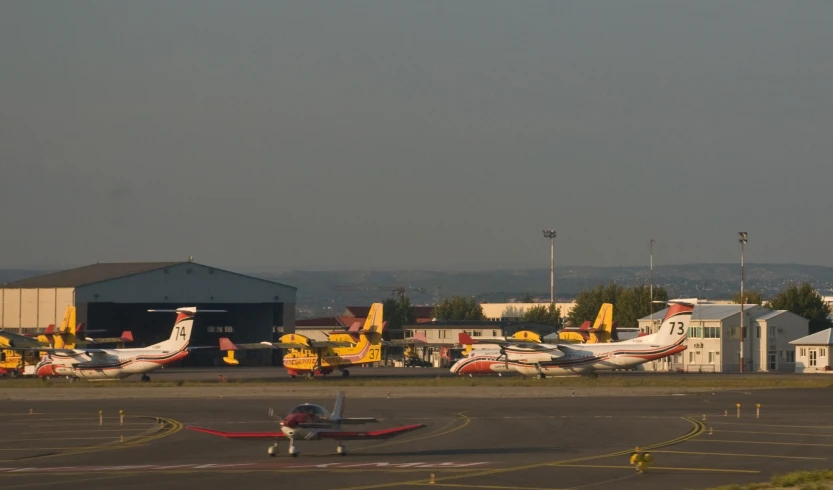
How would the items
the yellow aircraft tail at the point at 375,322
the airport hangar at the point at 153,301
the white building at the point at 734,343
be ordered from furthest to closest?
the airport hangar at the point at 153,301 → the white building at the point at 734,343 → the yellow aircraft tail at the point at 375,322

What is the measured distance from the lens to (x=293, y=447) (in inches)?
1125

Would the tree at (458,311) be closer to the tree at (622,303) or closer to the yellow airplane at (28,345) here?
the tree at (622,303)

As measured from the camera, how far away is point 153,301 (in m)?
106

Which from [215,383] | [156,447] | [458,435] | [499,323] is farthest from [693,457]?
[499,323]

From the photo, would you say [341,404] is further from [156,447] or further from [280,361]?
[280,361]

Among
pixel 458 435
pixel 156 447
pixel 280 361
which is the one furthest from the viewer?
pixel 280 361

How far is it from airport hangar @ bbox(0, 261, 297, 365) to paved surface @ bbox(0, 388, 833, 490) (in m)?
56.0

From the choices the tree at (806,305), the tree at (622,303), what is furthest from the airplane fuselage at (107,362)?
the tree at (806,305)

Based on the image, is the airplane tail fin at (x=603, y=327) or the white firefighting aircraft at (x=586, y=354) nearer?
the white firefighting aircraft at (x=586, y=354)

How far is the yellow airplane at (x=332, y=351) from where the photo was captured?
259 ft

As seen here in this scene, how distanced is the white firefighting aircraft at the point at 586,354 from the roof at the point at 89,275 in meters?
42.7

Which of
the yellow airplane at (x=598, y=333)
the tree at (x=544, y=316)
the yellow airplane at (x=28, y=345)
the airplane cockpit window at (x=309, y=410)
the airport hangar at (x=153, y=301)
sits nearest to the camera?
the airplane cockpit window at (x=309, y=410)

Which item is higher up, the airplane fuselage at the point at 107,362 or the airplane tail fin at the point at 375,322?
the airplane tail fin at the point at 375,322

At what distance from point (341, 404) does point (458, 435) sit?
6.07 m
